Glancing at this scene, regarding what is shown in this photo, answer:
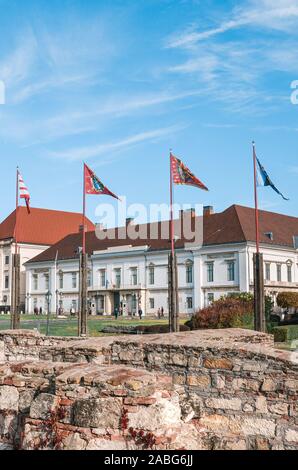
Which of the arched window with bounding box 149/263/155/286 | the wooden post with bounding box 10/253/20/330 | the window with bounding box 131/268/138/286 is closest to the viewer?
the wooden post with bounding box 10/253/20/330

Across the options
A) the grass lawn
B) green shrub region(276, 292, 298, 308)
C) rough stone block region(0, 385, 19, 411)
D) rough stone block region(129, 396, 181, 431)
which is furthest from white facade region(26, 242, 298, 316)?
rough stone block region(129, 396, 181, 431)

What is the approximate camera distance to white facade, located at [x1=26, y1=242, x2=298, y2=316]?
67.2 metres

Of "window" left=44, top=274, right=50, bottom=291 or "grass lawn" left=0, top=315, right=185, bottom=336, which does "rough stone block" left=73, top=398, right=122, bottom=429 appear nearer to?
"grass lawn" left=0, top=315, right=185, bottom=336

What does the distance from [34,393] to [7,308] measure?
86.2 meters

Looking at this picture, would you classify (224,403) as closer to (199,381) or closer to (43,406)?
(199,381)

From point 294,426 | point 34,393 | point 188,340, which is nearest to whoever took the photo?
point 34,393

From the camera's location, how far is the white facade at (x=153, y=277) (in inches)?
→ 2648

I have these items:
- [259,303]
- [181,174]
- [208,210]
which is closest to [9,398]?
[259,303]

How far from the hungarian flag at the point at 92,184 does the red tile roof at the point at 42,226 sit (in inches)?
2674

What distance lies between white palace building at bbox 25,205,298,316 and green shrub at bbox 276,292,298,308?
5501 mm

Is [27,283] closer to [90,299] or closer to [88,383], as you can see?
[90,299]

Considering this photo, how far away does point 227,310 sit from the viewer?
105 feet

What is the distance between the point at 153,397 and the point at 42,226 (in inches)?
3766
